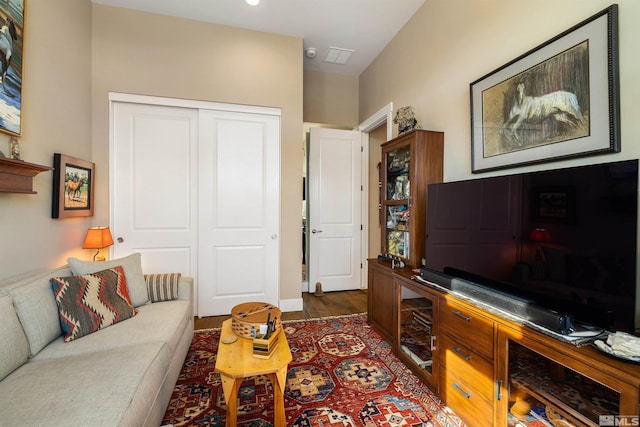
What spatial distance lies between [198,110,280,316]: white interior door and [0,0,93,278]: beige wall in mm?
1069

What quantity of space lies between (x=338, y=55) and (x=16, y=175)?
3.43 metres

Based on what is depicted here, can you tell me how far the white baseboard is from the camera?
3258mm

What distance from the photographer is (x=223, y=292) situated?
3113mm

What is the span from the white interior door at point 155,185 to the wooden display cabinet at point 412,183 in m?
2.18

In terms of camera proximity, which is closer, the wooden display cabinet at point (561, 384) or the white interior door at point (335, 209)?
the wooden display cabinet at point (561, 384)

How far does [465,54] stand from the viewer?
2127mm

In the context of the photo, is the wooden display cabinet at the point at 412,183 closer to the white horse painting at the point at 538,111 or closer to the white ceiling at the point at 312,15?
the white horse painting at the point at 538,111

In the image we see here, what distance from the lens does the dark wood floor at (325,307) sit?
2.97 metres

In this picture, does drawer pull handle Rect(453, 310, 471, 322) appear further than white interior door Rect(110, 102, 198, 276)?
No

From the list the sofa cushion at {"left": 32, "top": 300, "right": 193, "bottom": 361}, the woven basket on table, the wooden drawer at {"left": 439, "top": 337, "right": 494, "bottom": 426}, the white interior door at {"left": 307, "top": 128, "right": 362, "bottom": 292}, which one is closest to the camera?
the wooden drawer at {"left": 439, "top": 337, "right": 494, "bottom": 426}

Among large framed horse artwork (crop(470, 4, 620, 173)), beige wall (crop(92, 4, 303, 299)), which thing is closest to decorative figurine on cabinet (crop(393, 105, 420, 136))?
large framed horse artwork (crop(470, 4, 620, 173))

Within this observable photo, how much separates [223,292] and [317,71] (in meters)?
3.34

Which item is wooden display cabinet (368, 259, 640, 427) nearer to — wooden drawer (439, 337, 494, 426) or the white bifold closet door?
wooden drawer (439, 337, 494, 426)

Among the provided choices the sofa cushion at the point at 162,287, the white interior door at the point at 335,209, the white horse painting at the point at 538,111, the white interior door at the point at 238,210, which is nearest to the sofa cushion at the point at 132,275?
the sofa cushion at the point at 162,287
